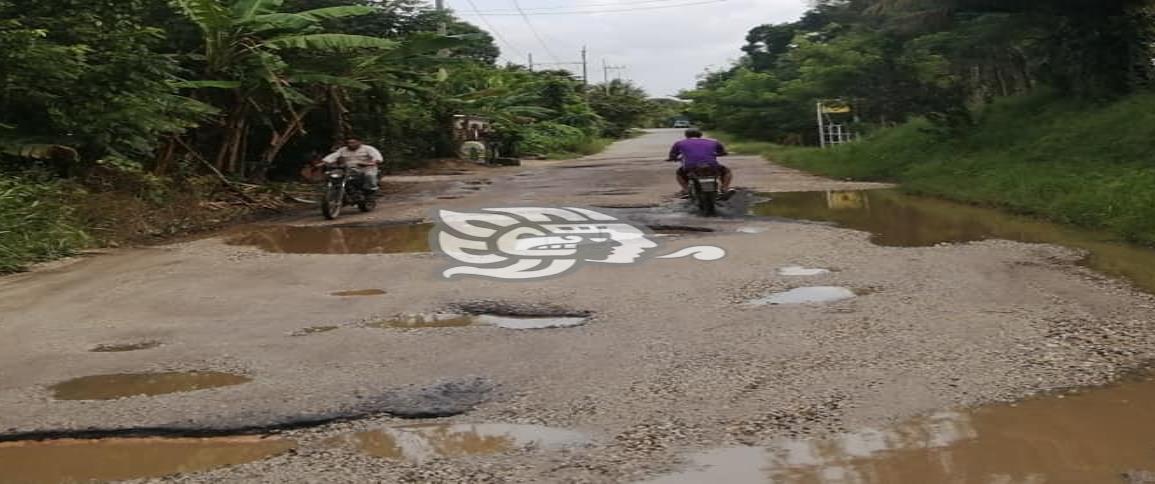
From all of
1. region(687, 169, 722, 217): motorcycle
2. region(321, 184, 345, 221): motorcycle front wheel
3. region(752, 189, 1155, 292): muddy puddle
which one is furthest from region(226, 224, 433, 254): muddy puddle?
region(752, 189, 1155, 292): muddy puddle

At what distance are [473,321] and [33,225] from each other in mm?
6136

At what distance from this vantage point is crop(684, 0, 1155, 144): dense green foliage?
15.8 meters

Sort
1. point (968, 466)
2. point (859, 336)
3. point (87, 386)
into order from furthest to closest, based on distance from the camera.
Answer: point (859, 336), point (87, 386), point (968, 466)

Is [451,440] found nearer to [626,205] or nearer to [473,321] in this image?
[473,321]

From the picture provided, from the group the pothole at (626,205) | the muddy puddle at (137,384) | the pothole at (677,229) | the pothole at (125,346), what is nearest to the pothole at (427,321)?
the pothole at (125,346)

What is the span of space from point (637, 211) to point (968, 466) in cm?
1037

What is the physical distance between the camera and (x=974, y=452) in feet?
12.9

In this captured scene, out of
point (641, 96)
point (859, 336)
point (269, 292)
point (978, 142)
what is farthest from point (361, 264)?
point (641, 96)

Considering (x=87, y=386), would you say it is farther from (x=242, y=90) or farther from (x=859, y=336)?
(x=242, y=90)

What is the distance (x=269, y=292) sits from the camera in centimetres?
812

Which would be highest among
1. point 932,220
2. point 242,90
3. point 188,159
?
point 242,90

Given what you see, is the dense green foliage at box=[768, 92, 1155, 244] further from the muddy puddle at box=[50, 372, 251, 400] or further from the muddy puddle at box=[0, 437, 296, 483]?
the muddy puddle at box=[0, 437, 296, 483]

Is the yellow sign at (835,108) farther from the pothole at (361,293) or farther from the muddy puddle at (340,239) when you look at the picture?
the pothole at (361,293)

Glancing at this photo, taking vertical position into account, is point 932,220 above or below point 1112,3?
below
